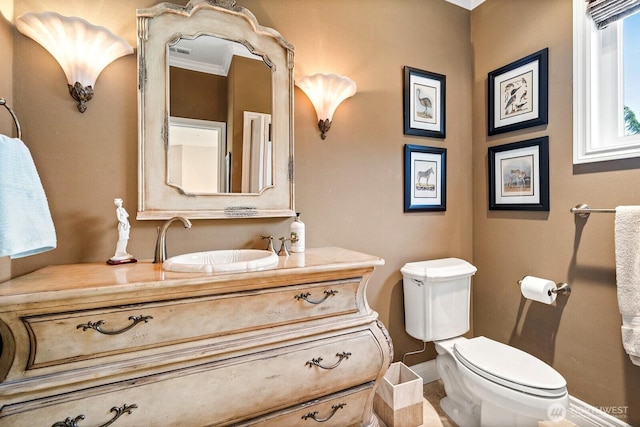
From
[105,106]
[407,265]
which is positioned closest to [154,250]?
[105,106]

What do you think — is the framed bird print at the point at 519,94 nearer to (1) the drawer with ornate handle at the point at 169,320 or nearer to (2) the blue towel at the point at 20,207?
(1) the drawer with ornate handle at the point at 169,320

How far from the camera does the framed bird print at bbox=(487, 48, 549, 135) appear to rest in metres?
1.78

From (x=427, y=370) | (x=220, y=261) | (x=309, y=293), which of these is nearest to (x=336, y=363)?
(x=309, y=293)

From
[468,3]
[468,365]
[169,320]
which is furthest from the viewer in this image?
[468,3]

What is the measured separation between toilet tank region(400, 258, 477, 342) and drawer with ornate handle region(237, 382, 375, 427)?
60 centimetres

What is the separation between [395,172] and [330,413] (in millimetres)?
1412

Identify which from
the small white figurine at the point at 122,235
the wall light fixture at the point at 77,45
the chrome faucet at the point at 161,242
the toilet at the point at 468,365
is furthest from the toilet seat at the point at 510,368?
the wall light fixture at the point at 77,45

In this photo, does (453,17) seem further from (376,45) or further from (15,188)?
(15,188)

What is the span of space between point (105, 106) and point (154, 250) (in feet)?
2.23

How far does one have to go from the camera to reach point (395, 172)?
77.3 inches

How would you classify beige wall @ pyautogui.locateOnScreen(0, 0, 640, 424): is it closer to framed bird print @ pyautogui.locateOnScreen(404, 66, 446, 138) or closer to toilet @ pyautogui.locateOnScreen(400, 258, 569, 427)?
framed bird print @ pyautogui.locateOnScreen(404, 66, 446, 138)

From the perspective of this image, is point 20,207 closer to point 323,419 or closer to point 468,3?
point 323,419

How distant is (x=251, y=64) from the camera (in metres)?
1.56

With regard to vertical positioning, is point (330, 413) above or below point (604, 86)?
below
